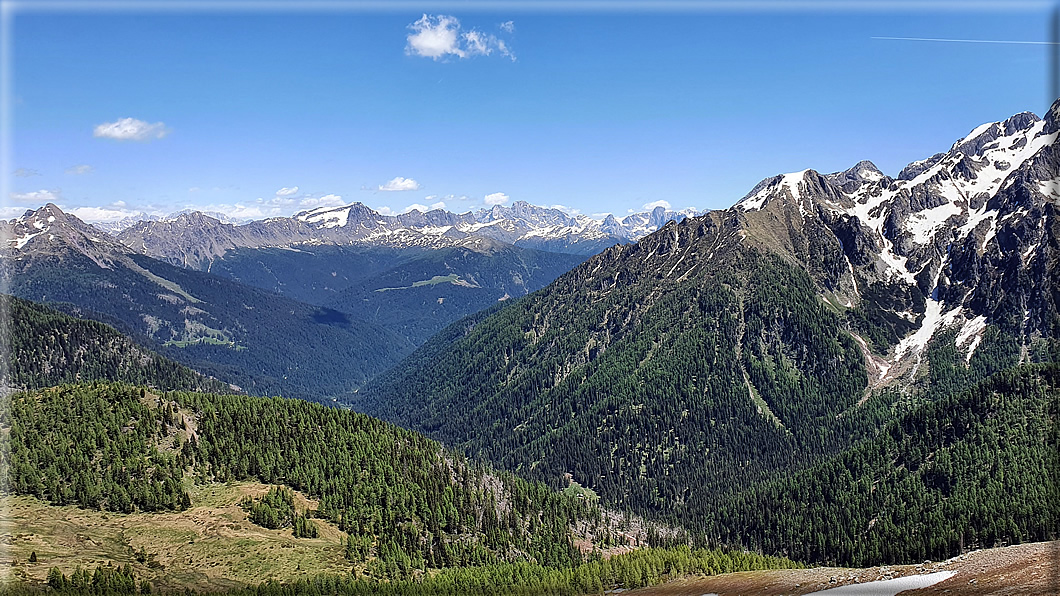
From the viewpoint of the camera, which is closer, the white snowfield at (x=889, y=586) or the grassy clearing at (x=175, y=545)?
the white snowfield at (x=889, y=586)

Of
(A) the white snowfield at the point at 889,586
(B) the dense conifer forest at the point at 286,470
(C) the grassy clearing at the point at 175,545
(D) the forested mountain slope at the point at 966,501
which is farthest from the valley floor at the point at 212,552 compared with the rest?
(D) the forested mountain slope at the point at 966,501

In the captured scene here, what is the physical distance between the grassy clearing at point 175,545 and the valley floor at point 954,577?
5873 cm

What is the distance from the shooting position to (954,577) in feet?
201

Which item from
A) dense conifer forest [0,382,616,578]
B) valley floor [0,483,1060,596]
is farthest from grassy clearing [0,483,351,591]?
dense conifer forest [0,382,616,578]

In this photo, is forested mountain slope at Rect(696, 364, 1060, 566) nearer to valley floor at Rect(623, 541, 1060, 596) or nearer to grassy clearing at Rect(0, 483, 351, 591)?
valley floor at Rect(623, 541, 1060, 596)

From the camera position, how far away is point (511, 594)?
11206cm

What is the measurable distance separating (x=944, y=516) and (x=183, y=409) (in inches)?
7411

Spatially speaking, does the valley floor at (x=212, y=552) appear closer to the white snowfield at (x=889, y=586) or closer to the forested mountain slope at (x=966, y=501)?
the white snowfield at (x=889, y=586)

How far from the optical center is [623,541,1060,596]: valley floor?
50031 millimetres

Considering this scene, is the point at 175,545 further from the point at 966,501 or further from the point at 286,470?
the point at 966,501

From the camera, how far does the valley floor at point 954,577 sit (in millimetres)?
50031

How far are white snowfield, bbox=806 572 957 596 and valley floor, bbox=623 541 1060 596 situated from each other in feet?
1.32

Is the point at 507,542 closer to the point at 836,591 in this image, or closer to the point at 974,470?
the point at 836,591

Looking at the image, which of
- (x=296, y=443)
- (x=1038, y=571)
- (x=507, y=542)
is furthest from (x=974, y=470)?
(x=296, y=443)
